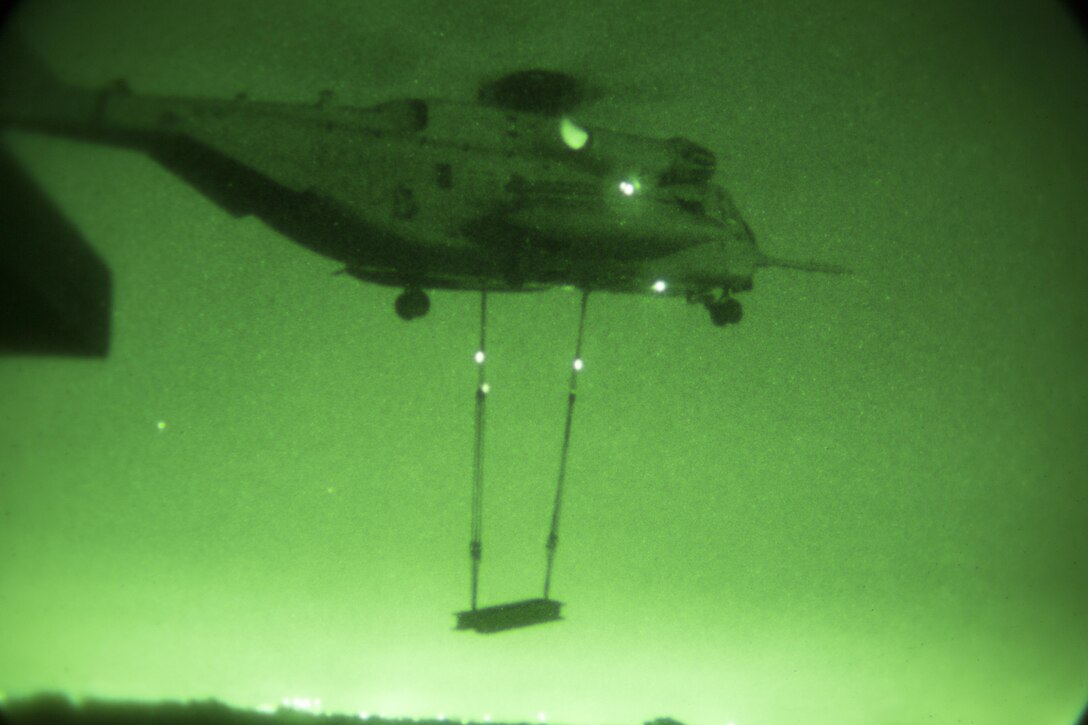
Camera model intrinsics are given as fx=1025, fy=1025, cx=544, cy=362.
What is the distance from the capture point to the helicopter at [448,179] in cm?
443

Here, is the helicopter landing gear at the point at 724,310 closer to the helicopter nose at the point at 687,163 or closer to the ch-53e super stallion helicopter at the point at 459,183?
the ch-53e super stallion helicopter at the point at 459,183

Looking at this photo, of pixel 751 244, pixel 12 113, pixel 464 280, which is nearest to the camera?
pixel 12 113

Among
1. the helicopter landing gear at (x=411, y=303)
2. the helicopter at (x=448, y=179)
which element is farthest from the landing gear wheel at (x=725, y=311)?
the helicopter landing gear at (x=411, y=303)

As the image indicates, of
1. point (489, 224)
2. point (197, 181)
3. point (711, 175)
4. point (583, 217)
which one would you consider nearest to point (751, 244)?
point (711, 175)

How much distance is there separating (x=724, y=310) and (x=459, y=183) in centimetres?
182

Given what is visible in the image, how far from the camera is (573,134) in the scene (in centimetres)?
518

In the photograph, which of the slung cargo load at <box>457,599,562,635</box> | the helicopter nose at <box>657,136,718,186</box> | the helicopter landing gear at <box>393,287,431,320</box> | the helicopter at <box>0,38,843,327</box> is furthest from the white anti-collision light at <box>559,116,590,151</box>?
the slung cargo load at <box>457,599,562,635</box>

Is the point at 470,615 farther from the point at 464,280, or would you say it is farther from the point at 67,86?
the point at 67,86

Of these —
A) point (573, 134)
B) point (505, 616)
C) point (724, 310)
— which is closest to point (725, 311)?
point (724, 310)

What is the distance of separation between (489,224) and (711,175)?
1.35 meters

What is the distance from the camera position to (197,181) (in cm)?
464

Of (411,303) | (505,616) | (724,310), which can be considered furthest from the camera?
(724,310)

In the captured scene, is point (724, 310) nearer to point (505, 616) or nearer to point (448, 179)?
point (448, 179)

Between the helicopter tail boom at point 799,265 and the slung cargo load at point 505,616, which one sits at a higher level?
the helicopter tail boom at point 799,265
